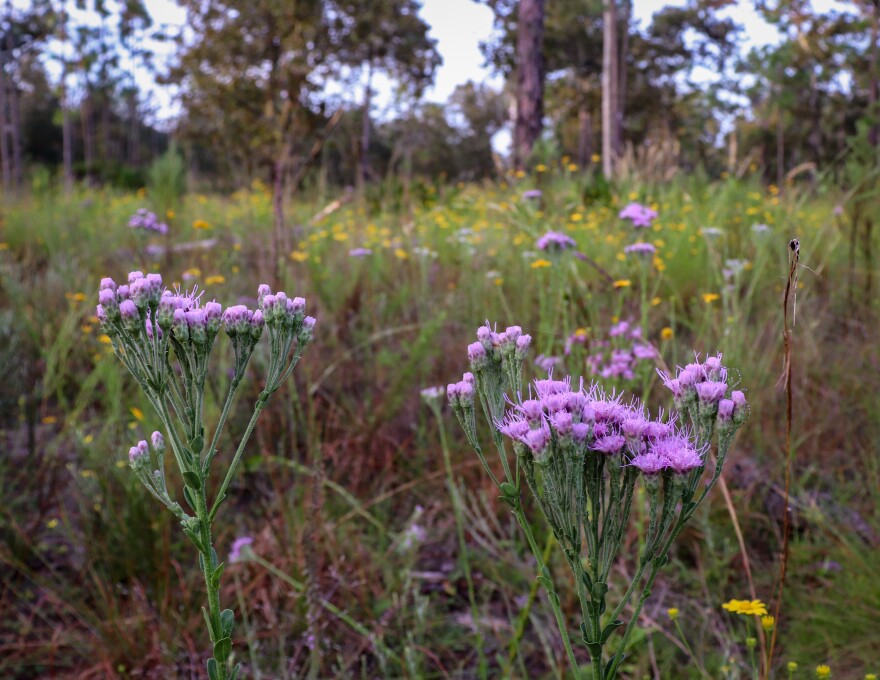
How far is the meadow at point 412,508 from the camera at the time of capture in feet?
5.89

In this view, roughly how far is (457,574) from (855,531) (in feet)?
3.67

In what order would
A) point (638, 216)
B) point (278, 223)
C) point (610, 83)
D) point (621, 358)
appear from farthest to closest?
point (610, 83) < point (278, 223) < point (638, 216) < point (621, 358)

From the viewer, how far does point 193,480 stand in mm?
797

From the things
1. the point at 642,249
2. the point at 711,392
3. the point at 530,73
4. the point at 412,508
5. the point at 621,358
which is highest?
the point at 530,73

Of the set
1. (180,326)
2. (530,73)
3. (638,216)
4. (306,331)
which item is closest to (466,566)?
(306,331)

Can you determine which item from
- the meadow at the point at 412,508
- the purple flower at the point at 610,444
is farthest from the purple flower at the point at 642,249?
the purple flower at the point at 610,444

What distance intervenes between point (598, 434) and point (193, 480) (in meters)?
0.45

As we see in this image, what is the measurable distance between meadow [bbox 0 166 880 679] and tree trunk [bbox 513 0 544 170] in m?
6.53

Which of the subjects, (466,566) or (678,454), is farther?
(466,566)

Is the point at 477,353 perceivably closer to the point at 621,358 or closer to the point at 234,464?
the point at 234,464

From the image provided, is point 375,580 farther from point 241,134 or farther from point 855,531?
point 241,134

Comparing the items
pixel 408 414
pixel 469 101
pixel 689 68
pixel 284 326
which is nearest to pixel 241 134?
pixel 689 68

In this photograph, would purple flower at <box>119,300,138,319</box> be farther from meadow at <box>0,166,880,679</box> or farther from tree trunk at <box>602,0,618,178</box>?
tree trunk at <box>602,0,618,178</box>

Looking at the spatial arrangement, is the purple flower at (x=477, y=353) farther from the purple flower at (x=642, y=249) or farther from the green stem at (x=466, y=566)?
the purple flower at (x=642, y=249)
